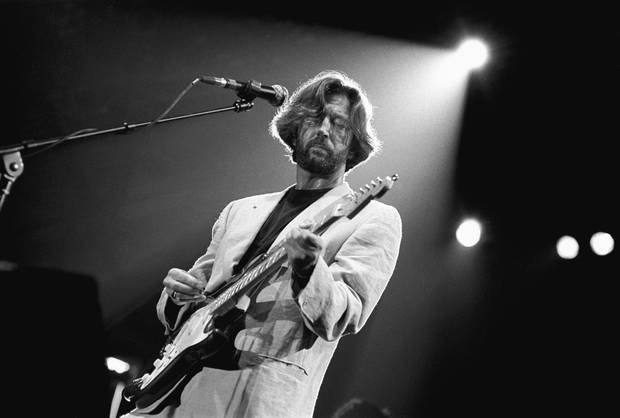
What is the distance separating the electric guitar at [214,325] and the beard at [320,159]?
24.5 inches

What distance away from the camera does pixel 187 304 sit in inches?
99.4

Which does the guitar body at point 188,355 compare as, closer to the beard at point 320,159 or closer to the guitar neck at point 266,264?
the guitar neck at point 266,264

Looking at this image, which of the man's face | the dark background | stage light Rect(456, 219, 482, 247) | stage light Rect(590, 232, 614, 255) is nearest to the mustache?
the man's face

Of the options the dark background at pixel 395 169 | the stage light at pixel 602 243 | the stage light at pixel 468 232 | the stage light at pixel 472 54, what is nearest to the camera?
the dark background at pixel 395 169

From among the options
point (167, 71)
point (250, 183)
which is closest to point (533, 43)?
point (250, 183)

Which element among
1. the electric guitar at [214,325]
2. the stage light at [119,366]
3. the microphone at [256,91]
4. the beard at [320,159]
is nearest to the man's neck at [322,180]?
the beard at [320,159]

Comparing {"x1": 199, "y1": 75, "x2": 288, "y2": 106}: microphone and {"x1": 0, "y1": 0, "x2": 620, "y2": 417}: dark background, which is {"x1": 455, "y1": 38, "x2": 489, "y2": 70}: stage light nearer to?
{"x1": 0, "y1": 0, "x2": 620, "y2": 417}: dark background

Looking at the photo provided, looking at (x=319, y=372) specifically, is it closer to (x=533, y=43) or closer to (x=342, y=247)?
(x=342, y=247)

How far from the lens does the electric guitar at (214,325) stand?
2.03 metres

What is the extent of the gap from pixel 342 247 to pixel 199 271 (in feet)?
2.79

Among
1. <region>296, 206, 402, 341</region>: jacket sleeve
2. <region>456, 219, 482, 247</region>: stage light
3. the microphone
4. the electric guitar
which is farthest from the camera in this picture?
<region>456, 219, 482, 247</region>: stage light

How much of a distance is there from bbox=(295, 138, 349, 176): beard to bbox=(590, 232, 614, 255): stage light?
3314 millimetres

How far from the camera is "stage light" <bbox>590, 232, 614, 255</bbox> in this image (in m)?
5.15

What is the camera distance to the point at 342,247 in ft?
7.46
